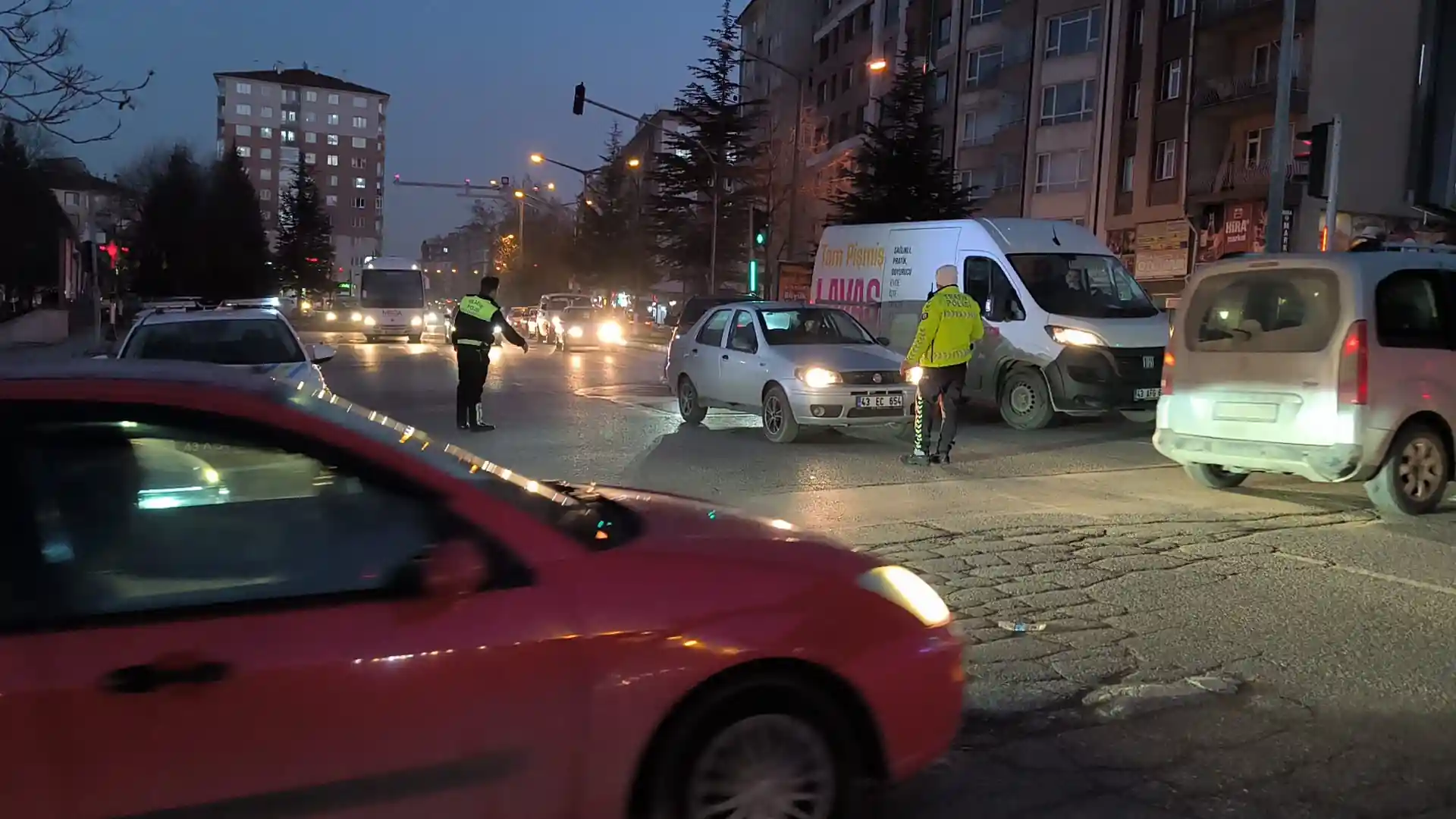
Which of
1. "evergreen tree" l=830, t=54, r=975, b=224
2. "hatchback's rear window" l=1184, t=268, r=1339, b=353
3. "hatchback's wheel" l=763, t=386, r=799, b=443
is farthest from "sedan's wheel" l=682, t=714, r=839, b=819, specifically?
"evergreen tree" l=830, t=54, r=975, b=224

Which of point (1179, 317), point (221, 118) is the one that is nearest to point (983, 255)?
point (1179, 317)

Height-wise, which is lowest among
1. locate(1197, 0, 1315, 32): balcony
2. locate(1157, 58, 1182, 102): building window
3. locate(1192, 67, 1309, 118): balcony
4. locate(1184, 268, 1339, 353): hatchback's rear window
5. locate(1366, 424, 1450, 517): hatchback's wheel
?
locate(1366, 424, 1450, 517): hatchback's wheel

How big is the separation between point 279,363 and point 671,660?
29.3ft

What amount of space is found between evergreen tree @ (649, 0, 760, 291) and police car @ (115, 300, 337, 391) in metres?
39.7

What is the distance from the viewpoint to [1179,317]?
9641 mm

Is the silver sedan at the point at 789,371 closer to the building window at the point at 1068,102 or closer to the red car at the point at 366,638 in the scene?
the red car at the point at 366,638

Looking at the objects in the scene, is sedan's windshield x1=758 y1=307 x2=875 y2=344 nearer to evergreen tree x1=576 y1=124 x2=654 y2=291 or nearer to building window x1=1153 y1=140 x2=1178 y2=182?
building window x1=1153 y1=140 x2=1178 y2=182

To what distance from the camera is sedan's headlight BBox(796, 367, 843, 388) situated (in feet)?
41.3

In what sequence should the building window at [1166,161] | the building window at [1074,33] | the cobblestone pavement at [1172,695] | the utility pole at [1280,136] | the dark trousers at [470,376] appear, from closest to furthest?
the cobblestone pavement at [1172,695] < the dark trousers at [470,376] < the utility pole at [1280,136] < the building window at [1166,161] < the building window at [1074,33]

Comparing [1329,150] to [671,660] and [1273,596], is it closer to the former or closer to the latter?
[1273,596]

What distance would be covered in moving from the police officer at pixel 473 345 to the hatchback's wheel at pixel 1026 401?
19.2 feet

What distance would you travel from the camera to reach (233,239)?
6944 cm

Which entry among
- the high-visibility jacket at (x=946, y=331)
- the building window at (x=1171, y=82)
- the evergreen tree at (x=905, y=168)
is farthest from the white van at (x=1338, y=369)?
the building window at (x=1171, y=82)

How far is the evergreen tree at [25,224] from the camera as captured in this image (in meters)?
40.1
